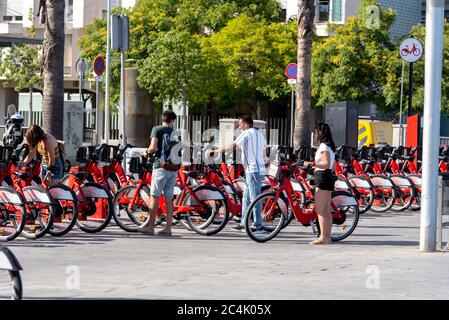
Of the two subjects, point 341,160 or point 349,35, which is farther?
point 349,35

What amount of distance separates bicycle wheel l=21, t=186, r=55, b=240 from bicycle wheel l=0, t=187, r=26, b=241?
322 mm

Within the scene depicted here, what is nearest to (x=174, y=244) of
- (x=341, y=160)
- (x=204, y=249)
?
(x=204, y=249)

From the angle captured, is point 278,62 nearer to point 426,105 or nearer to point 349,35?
point 349,35

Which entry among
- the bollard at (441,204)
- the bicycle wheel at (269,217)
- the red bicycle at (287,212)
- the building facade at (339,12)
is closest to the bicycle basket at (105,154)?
the red bicycle at (287,212)

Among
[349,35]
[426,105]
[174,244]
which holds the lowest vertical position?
[174,244]

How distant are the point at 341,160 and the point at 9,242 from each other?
8.80m

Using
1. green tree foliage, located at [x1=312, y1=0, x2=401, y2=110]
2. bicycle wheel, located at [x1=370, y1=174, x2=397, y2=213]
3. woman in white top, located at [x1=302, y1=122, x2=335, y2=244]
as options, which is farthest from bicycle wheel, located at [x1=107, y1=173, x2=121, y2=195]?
green tree foliage, located at [x1=312, y1=0, x2=401, y2=110]

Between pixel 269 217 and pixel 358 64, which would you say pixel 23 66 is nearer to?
pixel 358 64

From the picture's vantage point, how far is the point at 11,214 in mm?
15516

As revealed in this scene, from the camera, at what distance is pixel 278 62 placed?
5478 centimetres

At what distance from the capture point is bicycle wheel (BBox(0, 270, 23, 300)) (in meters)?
7.71

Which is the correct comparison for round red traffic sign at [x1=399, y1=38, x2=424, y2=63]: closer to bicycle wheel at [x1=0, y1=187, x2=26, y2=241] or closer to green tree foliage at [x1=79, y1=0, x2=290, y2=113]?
bicycle wheel at [x1=0, y1=187, x2=26, y2=241]

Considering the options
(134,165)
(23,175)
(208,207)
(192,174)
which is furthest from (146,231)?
(23,175)
